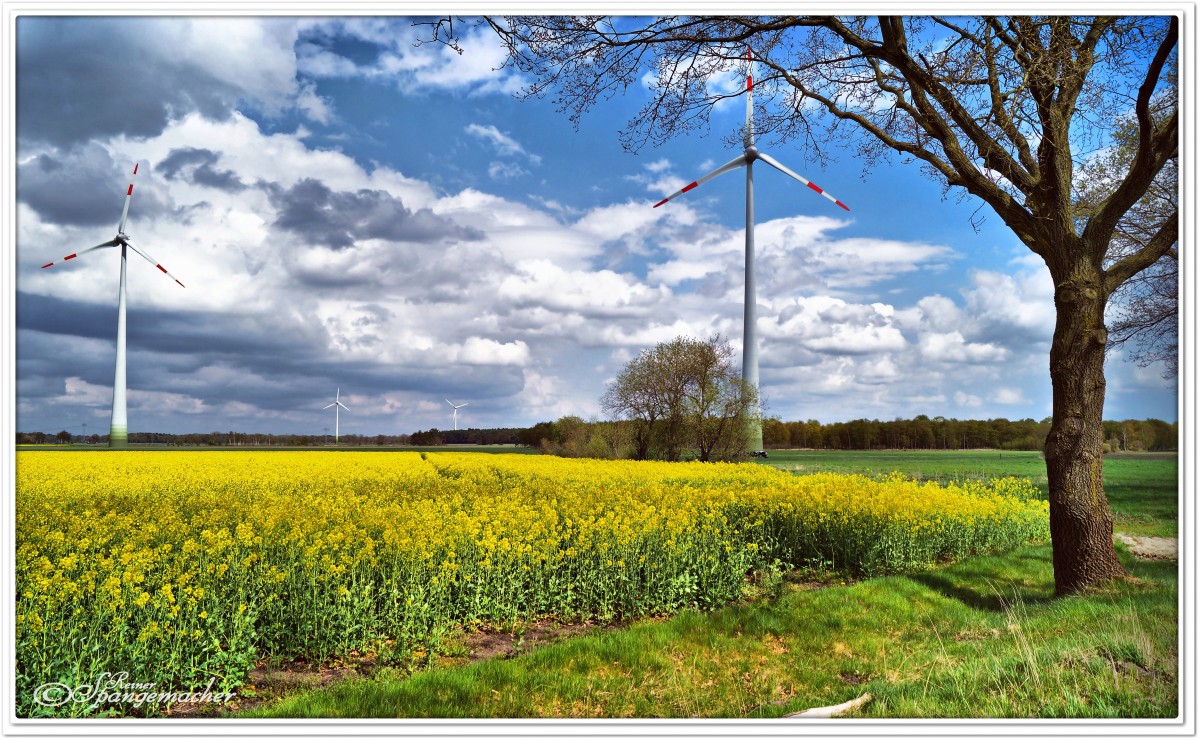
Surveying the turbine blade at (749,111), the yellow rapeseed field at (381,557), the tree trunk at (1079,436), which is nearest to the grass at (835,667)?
the tree trunk at (1079,436)

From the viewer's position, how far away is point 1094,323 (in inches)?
316

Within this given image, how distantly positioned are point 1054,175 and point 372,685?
936 centimetres

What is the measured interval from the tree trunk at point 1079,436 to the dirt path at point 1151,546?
4.41 meters

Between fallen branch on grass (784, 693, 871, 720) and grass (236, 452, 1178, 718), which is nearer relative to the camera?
fallen branch on grass (784, 693, 871, 720)

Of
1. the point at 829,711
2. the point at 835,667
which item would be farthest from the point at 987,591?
the point at 829,711

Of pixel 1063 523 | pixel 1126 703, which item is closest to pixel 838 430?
pixel 1063 523

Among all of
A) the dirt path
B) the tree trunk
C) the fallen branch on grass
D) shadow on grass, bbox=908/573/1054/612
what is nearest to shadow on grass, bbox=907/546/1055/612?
shadow on grass, bbox=908/573/1054/612

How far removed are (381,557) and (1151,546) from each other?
13668mm

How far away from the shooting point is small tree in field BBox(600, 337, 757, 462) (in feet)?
119

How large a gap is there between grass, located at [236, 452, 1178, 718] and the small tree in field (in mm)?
27266

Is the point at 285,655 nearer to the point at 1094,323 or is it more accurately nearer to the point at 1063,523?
the point at 1063,523

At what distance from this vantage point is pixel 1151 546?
40.7ft

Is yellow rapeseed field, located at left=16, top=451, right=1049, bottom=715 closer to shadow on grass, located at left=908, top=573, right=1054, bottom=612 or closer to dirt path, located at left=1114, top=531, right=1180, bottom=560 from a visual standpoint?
shadow on grass, located at left=908, top=573, right=1054, bottom=612

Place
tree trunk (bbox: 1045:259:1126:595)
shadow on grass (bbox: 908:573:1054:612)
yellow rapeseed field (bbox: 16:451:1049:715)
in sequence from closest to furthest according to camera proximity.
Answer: yellow rapeseed field (bbox: 16:451:1049:715) < tree trunk (bbox: 1045:259:1126:595) < shadow on grass (bbox: 908:573:1054:612)
